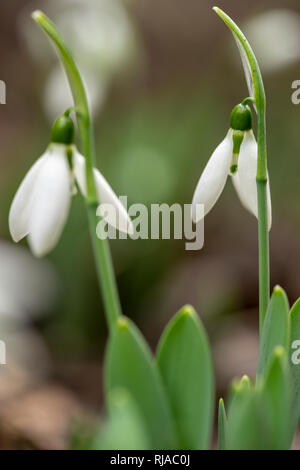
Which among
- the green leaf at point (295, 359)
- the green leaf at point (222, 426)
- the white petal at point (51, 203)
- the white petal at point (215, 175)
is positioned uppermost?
the white petal at point (215, 175)

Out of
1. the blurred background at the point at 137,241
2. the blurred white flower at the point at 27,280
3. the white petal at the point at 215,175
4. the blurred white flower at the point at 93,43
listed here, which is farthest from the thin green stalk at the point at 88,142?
the blurred white flower at the point at 27,280

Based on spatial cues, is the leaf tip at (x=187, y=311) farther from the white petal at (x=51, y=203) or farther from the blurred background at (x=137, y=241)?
the blurred background at (x=137, y=241)

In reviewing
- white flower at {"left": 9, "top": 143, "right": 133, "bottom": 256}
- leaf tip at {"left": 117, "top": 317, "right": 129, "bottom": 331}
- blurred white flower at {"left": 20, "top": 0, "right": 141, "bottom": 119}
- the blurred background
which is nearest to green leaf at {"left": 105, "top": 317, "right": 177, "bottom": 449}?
leaf tip at {"left": 117, "top": 317, "right": 129, "bottom": 331}

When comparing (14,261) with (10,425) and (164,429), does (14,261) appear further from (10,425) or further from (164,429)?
(164,429)

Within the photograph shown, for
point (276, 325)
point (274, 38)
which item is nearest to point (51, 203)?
point (276, 325)

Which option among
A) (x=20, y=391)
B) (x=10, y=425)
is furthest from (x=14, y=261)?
(x=10, y=425)

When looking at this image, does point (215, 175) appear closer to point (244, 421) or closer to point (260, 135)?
point (260, 135)

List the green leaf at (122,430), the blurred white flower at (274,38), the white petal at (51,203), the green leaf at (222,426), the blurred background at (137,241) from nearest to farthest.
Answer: the green leaf at (122,430)
the white petal at (51,203)
the green leaf at (222,426)
the blurred white flower at (274,38)
the blurred background at (137,241)
